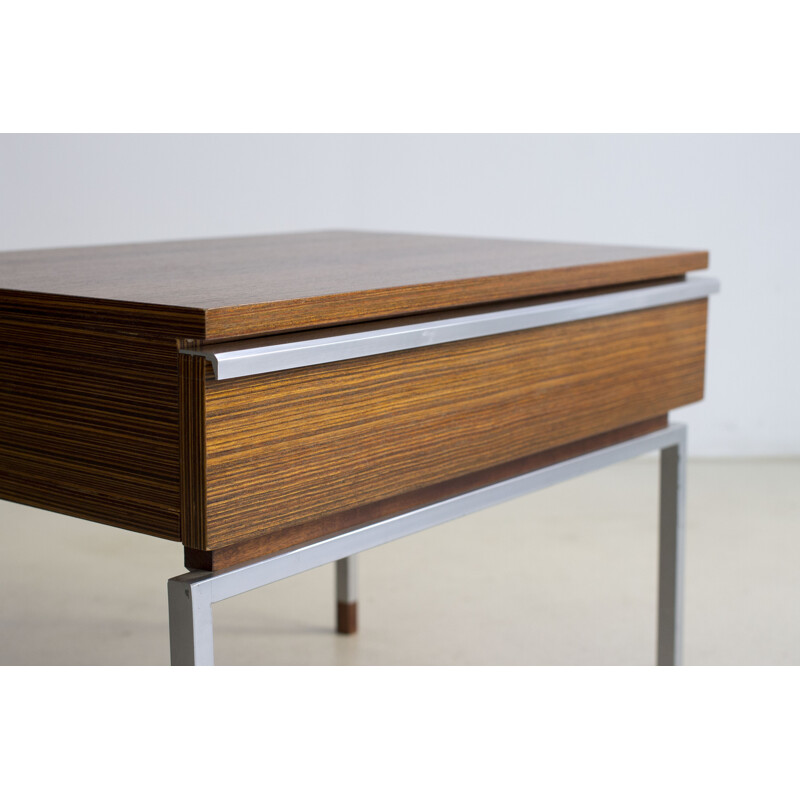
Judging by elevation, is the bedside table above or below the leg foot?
above

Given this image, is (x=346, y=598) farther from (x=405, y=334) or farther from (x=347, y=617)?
(x=405, y=334)

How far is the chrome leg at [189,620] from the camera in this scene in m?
1.07

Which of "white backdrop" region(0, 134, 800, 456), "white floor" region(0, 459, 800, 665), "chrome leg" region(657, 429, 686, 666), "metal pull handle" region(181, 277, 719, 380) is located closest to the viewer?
"metal pull handle" region(181, 277, 719, 380)

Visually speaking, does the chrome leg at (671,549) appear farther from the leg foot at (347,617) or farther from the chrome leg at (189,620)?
the chrome leg at (189,620)

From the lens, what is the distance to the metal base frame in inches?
42.4

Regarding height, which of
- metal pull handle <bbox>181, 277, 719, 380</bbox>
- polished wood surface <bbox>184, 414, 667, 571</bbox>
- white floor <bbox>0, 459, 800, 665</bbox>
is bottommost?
white floor <bbox>0, 459, 800, 665</bbox>

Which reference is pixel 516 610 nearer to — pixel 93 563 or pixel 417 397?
pixel 93 563

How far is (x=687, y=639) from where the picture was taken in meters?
2.28

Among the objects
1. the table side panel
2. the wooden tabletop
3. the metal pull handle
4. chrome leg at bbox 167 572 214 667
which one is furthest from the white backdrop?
chrome leg at bbox 167 572 214 667

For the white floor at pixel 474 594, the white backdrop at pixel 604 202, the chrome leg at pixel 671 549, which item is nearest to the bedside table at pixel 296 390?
the chrome leg at pixel 671 549

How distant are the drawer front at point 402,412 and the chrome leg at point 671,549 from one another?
12 cm

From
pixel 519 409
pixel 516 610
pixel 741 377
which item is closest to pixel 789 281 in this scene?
pixel 741 377

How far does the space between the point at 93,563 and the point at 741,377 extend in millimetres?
2165

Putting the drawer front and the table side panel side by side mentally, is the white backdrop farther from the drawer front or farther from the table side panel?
the table side panel
